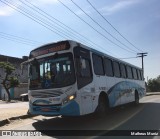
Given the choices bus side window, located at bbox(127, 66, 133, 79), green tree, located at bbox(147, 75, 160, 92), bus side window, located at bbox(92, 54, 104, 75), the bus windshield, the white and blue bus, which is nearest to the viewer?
the white and blue bus

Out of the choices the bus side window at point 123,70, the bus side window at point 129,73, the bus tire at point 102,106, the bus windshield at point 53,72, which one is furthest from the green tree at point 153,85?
the bus windshield at point 53,72

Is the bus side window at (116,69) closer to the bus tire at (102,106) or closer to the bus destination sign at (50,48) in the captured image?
the bus tire at (102,106)

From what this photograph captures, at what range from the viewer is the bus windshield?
1059 centimetres

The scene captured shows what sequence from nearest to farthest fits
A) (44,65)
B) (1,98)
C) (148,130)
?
(148,130)
(44,65)
(1,98)

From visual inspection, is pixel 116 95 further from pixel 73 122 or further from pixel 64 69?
pixel 64 69

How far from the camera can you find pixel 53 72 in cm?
1087

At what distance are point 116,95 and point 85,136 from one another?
6614 millimetres

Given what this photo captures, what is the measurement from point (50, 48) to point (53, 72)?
1059 mm

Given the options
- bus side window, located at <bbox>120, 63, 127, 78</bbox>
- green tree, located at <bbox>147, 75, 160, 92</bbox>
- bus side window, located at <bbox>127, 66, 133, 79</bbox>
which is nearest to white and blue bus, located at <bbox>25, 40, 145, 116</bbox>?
bus side window, located at <bbox>120, 63, 127, 78</bbox>

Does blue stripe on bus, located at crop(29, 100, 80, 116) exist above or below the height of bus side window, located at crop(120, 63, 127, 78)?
below

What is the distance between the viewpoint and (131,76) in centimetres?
2042

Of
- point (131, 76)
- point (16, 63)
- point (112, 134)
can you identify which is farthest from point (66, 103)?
point (16, 63)

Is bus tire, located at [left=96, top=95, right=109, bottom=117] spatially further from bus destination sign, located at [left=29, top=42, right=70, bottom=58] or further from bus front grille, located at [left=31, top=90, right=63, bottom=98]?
bus destination sign, located at [left=29, top=42, right=70, bottom=58]

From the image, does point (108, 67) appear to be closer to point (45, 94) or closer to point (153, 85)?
point (45, 94)
